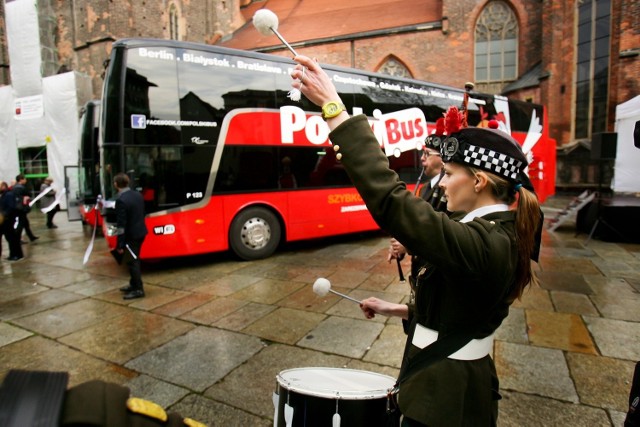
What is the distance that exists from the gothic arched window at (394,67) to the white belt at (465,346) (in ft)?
83.6

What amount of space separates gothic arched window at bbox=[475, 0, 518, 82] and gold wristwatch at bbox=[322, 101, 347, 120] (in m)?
25.3

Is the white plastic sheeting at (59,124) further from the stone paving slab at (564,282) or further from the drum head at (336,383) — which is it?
the drum head at (336,383)

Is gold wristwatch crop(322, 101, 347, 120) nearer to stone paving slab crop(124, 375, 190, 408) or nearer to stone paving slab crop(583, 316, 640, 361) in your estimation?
stone paving slab crop(124, 375, 190, 408)

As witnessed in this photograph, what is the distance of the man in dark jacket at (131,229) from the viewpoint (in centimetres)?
554

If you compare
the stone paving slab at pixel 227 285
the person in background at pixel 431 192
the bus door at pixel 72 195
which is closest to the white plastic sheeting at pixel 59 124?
the bus door at pixel 72 195

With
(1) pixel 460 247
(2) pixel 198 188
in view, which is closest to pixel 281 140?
(2) pixel 198 188

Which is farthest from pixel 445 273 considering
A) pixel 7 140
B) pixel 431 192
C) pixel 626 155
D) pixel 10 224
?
pixel 7 140

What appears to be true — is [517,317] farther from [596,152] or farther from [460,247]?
[596,152]

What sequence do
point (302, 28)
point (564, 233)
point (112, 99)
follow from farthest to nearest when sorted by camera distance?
point (302, 28), point (564, 233), point (112, 99)

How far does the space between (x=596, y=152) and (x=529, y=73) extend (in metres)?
14.6

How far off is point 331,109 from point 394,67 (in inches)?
1020

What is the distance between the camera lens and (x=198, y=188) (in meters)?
7.04

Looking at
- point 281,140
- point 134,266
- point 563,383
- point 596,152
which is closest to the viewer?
point 563,383

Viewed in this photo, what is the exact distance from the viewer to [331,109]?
113 centimetres
